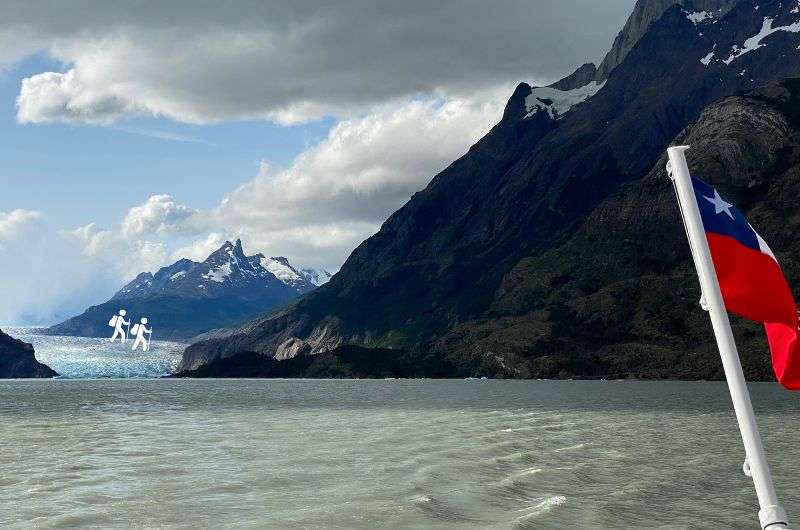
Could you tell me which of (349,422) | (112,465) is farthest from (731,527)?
(349,422)

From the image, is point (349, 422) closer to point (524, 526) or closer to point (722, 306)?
point (524, 526)

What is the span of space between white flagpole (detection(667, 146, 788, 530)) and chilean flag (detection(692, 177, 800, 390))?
1360 mm

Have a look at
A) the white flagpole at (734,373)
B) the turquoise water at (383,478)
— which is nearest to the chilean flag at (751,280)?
the white flagpole at (734,373)

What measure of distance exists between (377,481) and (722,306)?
33356 mm

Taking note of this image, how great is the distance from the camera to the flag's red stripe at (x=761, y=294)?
13.7 metres

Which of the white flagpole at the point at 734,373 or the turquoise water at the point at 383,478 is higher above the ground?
the white flagpole at the point at 734,373

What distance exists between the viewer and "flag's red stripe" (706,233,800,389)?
13.7 meters

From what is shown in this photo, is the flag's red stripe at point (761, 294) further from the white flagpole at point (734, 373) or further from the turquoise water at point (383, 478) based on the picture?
the turquoise water at point (383, 478)

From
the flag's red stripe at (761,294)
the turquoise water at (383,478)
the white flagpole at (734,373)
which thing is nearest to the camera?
the white flagpole at (734,373)

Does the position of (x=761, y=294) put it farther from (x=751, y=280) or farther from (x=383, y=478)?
(x=383, y=478)

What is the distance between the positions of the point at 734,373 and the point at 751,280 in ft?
8.11

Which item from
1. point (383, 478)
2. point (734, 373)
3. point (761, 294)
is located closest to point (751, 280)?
point (761, 294)

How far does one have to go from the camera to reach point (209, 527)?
30.5 m

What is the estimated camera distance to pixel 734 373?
12.1m
